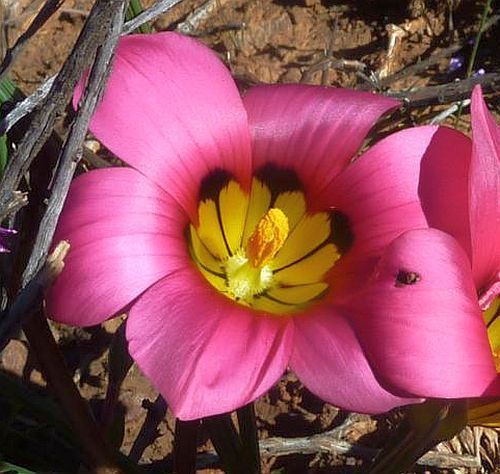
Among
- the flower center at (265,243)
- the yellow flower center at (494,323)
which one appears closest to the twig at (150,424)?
the flower center at (265,243)

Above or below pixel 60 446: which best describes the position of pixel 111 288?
above

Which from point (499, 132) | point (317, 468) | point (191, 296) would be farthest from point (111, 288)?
point (317, 468)

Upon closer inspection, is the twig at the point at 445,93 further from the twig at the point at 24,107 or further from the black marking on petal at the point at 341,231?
the twig at the point at 24,107

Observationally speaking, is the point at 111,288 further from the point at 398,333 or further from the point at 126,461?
the point at 126,461

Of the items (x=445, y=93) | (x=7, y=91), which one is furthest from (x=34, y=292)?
(x=445, y=93)

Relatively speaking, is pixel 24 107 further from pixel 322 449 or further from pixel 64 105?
pixel 322 449

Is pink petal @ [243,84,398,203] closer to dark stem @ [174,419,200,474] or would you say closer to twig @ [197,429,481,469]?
dark stem @ [174,419,200,474]
